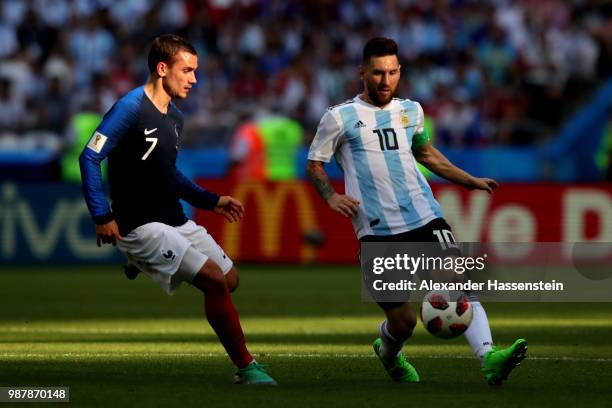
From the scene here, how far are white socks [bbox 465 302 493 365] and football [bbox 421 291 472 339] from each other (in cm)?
9

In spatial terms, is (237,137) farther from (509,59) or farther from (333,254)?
(509,59)

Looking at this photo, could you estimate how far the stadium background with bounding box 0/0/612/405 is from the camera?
1989 cm

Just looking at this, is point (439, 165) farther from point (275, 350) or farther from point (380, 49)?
point (275, 350)

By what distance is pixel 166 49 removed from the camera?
8.73 metres

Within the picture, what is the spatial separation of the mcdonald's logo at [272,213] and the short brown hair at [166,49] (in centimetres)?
1161

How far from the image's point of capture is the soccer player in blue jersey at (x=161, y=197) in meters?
8.53

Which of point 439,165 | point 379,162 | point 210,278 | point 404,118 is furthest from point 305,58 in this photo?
point 210,278

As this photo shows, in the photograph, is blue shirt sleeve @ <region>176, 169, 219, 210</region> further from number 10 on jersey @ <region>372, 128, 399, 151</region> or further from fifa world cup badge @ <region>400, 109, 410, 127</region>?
fifa world cup badge @ <region>400, 109, 410, 127</region>

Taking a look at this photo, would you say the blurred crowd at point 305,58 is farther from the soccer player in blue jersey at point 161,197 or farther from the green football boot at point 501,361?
the green football boot at point 501,361

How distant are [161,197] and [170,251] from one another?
0.39 meters

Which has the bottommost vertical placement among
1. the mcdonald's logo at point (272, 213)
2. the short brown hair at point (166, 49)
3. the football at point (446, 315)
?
the mcdonald's logo at point (272, 213)

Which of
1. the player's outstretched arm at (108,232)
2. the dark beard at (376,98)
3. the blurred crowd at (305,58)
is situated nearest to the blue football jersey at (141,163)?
the player's outstretched arm at (108,232)

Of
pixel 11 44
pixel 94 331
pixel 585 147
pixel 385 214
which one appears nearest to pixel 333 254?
pixel 585 147

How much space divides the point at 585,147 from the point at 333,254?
479 cm
